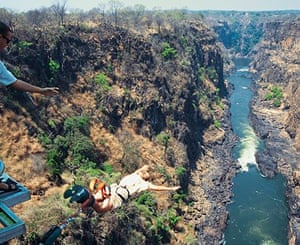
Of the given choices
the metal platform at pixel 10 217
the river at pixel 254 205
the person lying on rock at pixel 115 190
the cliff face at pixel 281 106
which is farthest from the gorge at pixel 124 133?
the metal platform at pixel 10 217

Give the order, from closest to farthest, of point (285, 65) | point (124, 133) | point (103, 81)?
point (124, 133) < point (103, 81) < point (285, 65)

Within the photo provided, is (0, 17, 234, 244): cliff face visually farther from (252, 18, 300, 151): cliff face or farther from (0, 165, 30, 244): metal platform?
(0, 165, 30, 244): metal platform

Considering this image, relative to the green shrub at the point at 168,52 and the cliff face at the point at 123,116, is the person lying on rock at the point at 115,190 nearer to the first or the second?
the cliff face at the point at 123,116

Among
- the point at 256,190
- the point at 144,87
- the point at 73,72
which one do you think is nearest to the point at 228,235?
the point at 256,190

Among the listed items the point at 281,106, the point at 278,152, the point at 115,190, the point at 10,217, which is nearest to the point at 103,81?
the point at 278,152

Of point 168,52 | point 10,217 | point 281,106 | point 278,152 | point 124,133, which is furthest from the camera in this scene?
point 281,106

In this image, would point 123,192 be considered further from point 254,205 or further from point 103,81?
point 254,205

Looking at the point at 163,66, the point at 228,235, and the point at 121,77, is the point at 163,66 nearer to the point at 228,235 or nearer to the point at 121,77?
the point at 121,77
